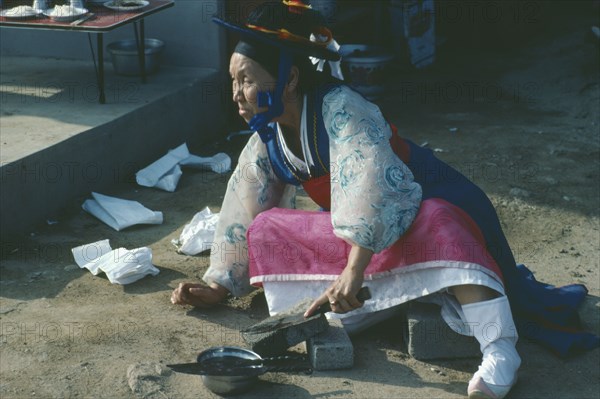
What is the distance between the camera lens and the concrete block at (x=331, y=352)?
3619mm

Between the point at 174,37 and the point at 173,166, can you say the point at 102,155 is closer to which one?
the point at 173,166

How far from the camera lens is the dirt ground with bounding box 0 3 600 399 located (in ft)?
11.7

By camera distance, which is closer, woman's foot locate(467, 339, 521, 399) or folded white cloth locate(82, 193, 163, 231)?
woman's foot locate(467, 339, 521, 399)

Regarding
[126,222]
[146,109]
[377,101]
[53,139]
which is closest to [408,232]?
[126,222]

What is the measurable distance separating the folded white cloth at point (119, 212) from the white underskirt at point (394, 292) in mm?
1687

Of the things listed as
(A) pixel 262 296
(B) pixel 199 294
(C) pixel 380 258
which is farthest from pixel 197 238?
(C) pixel 380 258

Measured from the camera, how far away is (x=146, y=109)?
639 centimetres

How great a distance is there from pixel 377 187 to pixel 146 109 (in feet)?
11.0

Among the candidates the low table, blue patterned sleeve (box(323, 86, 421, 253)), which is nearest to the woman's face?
blue patterned sleeve (box(323, 86, 421, 253))

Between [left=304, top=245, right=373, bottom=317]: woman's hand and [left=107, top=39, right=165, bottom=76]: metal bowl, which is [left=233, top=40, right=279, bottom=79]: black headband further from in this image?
[left=107, top=39, right=165, bottom=76]: metal bowl

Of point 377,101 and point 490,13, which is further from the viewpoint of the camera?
point 490,13

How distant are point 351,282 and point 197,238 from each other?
173 centimetres

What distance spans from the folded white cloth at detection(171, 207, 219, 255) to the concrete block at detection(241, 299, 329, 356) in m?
1.29

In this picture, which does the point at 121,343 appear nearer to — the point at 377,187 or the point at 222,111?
the point at 377,187
